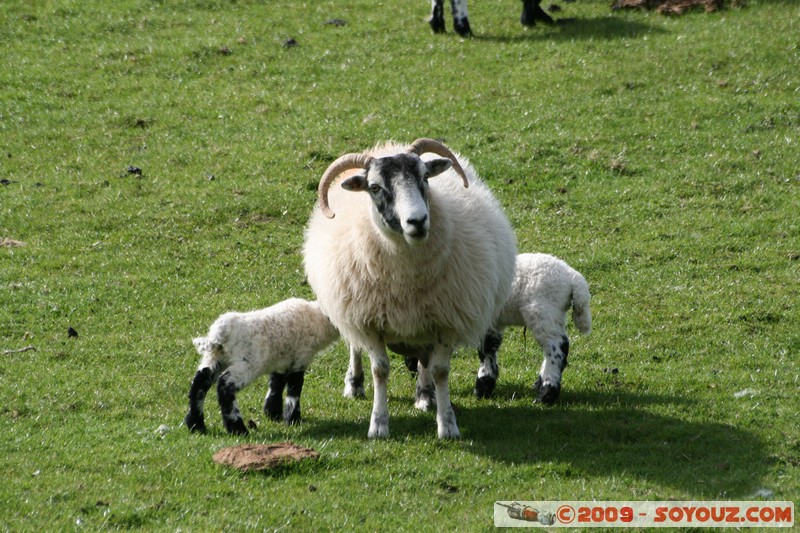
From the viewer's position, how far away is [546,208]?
17.1 meters

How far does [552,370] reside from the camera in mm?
10945

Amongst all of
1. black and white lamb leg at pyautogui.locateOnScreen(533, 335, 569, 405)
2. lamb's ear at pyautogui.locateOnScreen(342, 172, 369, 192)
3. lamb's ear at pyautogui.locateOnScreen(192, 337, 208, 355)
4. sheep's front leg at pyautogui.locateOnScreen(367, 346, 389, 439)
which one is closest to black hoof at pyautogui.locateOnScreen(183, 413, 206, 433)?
lamb's ear at pyautogui.locateOnScreen(192, 337, 208, 355)

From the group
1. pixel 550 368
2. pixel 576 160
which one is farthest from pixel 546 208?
pixel 550 368

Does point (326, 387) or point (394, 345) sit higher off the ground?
point (394, 345)

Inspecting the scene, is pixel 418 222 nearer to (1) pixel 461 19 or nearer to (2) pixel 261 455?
(2) pixel 261 455

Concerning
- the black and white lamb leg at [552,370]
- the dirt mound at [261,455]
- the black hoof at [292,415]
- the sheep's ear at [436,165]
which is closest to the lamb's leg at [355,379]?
the black hoof at [292,415]

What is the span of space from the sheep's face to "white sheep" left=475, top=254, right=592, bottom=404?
223 centimetres

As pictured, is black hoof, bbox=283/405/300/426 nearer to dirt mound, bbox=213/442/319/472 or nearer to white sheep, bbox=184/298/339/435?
white sheep, bbox=184/298/339/435

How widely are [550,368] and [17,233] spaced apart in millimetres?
10145

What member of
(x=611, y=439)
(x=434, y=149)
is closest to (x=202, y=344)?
(x=434, y=149)

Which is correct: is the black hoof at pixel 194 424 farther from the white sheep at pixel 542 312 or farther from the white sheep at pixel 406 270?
the white sheep at pixel 542 312

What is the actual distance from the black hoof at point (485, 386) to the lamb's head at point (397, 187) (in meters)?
2.56

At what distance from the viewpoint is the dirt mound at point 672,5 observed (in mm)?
24969

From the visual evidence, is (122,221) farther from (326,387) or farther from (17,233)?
(326,387)
